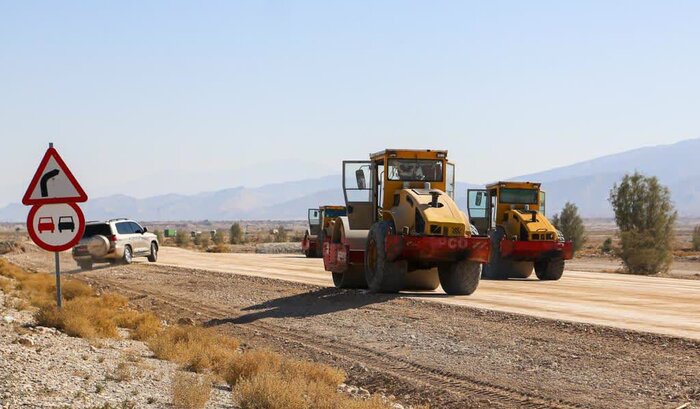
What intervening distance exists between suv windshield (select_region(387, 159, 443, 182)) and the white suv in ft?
53.6

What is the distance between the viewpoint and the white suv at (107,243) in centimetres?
3547

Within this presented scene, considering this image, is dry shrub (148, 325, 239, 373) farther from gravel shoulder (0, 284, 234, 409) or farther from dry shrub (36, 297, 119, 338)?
dry shrub (36, 297, 119, 338)

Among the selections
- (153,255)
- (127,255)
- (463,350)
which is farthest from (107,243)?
(463,350)

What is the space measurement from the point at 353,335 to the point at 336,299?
5606 mm

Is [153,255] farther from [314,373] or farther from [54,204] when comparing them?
[314,373]

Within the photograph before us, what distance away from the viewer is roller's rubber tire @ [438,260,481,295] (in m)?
22.2

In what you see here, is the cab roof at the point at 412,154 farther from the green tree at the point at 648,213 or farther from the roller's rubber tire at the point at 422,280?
the green tree at the point at 648,213

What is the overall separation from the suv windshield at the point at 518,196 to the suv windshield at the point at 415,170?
9.72 metres

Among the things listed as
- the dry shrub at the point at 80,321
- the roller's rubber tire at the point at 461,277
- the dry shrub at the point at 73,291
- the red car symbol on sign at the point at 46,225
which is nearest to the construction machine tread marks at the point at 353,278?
the roller's rubber tire at the point at 461,277

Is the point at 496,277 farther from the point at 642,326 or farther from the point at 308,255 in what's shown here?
the point at 308,255

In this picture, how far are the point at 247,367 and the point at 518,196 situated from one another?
2205cm

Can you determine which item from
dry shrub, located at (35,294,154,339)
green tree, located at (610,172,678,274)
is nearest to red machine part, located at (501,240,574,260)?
dry shrub, located at (35,294,154,339)

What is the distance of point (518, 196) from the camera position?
106 feet

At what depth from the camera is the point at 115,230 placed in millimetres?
36438
